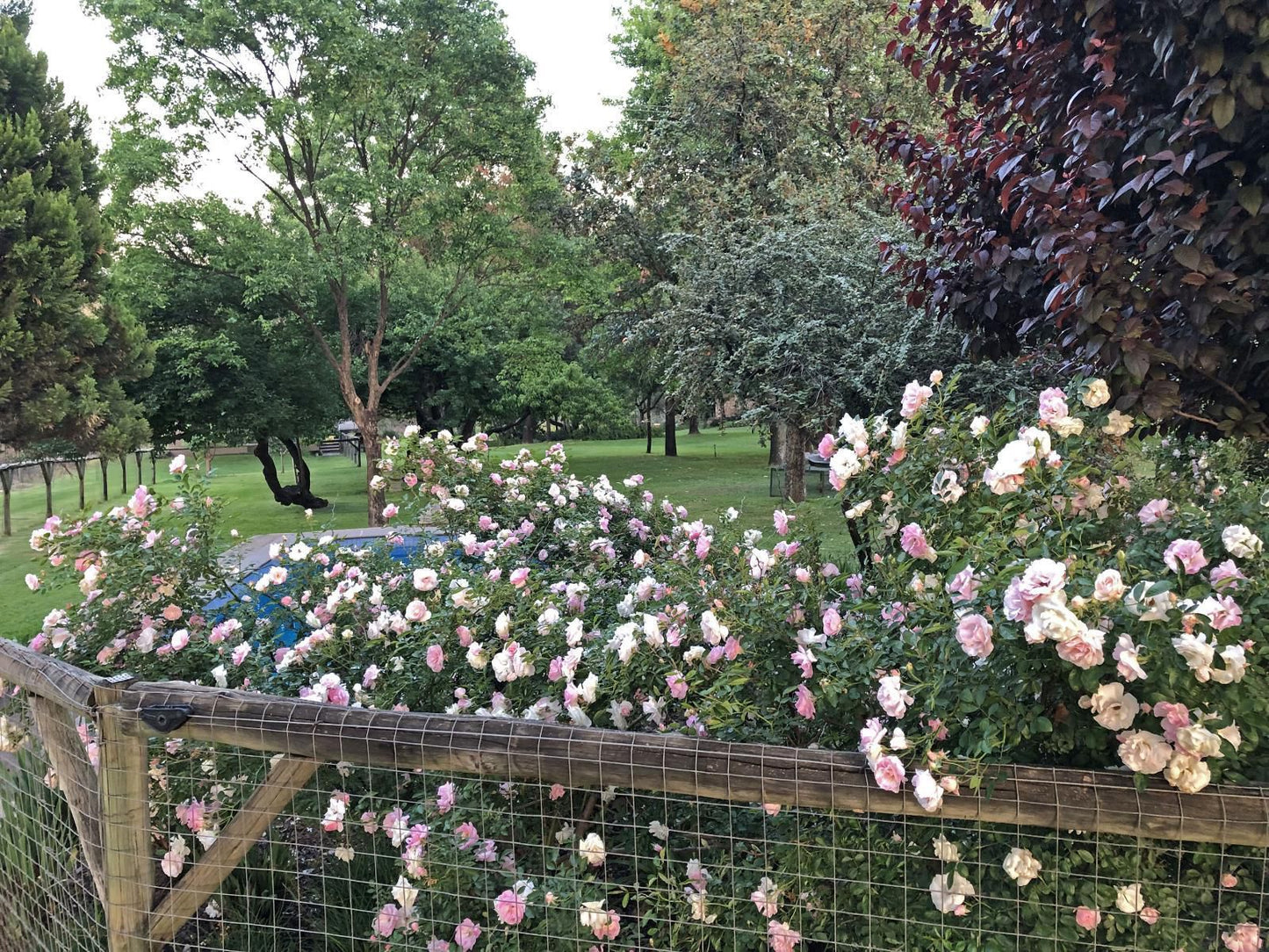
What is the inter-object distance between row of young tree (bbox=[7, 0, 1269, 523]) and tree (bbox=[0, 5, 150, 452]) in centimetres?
3

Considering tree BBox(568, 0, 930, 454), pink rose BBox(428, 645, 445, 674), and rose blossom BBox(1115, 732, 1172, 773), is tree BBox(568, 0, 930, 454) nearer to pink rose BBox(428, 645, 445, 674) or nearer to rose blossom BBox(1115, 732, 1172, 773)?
pink rose BBox(428, 645, 445, 674)

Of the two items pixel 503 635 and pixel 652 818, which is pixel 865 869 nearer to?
pixel 652 818

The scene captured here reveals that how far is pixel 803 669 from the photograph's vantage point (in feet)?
6.05

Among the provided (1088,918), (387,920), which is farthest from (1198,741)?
(387,920)

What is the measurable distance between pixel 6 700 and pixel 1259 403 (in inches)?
163

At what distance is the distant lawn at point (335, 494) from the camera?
7.34 m

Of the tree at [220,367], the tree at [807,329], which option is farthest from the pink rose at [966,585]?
the tree at [220,367]

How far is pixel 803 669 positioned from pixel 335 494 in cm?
1701

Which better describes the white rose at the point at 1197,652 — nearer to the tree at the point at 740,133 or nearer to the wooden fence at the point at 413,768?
the wooden fence at the point at 413,768

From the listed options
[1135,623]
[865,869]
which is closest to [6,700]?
[865,869]

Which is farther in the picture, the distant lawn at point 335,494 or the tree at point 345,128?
the tree at point 345,128

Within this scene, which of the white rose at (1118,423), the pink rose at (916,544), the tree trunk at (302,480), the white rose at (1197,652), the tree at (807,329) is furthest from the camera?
the tree trunk at (302,480)

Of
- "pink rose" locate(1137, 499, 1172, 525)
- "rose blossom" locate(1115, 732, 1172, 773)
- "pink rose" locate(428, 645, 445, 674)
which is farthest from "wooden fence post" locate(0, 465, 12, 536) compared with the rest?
"rose blossom" locate(1115, 732, 1172, 773)

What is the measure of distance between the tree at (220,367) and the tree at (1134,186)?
10708mm
